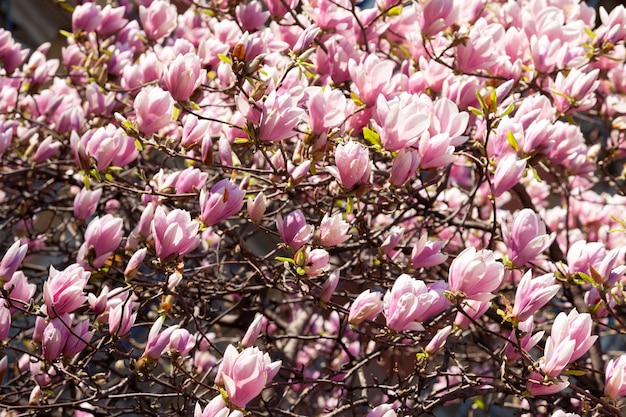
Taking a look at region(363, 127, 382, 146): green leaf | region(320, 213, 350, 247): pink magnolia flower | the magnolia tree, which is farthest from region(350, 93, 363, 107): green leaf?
region(320, 213, 350, 247): pink magnolia flower

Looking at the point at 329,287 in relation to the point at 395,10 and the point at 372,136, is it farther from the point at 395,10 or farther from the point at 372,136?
the point at 395,10

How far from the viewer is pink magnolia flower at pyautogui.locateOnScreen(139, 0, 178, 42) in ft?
8.38

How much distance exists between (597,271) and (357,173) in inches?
28.5

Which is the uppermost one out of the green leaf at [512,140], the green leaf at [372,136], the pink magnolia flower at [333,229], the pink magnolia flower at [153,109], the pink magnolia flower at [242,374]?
the pink magnolia flower at [153,109]

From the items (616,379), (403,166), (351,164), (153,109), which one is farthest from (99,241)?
(616,379)

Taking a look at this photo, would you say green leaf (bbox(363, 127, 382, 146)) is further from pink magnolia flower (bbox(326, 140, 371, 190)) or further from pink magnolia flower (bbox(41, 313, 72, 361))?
pink magnolia flower (bbox(41, 313, 72, 361))

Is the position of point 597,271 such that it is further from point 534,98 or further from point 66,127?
point 66,127

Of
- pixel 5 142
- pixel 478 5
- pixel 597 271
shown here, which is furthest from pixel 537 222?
pixel 5 142

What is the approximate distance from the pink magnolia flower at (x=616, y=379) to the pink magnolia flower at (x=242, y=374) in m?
0.86

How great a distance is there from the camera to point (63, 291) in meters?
1.54

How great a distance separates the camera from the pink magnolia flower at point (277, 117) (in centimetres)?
158

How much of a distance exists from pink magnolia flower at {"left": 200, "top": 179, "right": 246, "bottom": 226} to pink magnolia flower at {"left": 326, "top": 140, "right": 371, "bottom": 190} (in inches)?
10.8

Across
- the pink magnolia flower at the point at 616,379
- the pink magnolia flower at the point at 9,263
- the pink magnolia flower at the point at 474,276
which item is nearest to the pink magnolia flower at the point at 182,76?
the pink magnolia flower at the point at 9,263

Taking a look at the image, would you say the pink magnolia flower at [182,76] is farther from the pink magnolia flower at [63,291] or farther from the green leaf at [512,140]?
the green leaf at [512,140]
